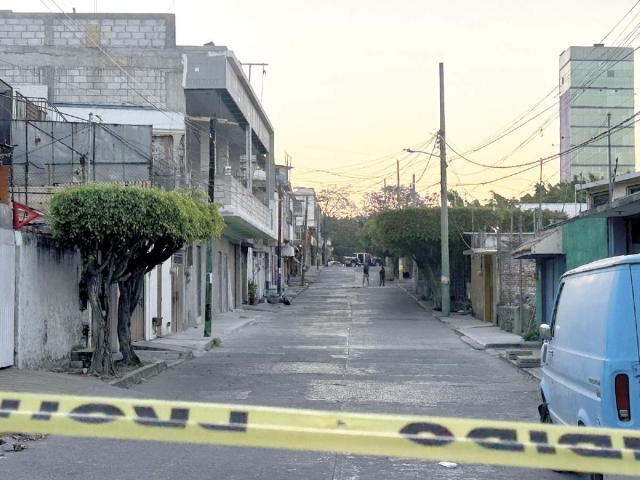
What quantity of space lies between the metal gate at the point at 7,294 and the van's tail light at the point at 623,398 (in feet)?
33.8

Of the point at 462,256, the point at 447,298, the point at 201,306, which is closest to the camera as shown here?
the point at 201,306

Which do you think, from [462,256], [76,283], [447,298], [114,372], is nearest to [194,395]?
[114,372]

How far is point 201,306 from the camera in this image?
103 feet

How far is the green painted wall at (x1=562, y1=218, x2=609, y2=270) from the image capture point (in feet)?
56.4

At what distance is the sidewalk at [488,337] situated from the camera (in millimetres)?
20594

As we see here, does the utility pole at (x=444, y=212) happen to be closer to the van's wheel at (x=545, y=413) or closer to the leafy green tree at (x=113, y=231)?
the leafy green tree at (x=113, y=231)

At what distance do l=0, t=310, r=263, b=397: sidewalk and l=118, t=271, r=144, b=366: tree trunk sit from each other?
367 mm

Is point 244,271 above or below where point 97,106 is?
below

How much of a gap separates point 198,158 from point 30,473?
2339 cm

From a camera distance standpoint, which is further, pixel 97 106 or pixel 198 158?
pixel 198 158

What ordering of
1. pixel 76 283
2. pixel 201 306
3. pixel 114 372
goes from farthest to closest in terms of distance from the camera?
pixel 201 306
pixel 76 283
pixel 114 372

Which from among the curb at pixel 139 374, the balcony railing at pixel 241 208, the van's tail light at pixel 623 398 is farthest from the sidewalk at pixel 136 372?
the van's tail light at pixel 623 398

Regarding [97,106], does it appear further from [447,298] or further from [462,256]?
[462,256]

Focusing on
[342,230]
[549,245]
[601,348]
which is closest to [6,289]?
[601,348]
